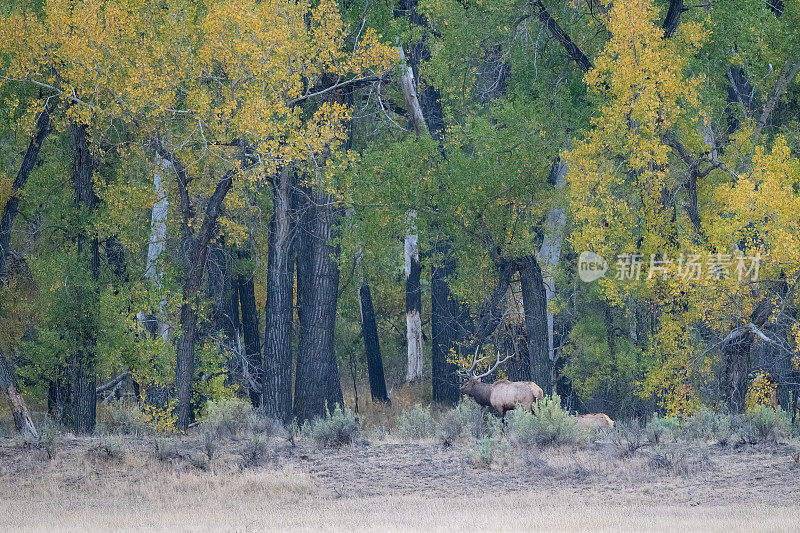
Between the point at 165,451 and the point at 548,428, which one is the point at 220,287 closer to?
the point at 165,451

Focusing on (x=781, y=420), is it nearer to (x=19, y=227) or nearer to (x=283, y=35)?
(x=283, y=35)

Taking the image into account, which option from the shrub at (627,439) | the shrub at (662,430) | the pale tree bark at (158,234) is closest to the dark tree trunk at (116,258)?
the pale tree bark at (158,234)

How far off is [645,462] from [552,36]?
35.5 ft

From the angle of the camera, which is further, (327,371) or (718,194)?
(327,371)

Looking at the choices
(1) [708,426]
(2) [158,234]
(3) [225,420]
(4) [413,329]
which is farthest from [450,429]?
(4) [413,329]

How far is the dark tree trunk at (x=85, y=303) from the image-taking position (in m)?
20.0

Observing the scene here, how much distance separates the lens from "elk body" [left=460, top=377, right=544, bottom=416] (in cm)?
1833

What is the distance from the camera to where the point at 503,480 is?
13188 millimetres

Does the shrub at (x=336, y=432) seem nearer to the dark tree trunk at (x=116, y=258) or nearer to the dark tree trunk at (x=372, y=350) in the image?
the dark tree trunk at (x=116, y=258)

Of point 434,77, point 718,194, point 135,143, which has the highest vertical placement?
point 434,77

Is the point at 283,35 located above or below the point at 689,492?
above

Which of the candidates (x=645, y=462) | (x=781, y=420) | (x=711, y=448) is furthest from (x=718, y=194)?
(x=645, y=462)

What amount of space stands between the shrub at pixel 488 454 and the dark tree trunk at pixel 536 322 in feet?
20.2

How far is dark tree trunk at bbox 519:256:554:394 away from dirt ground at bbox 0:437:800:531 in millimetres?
5109
